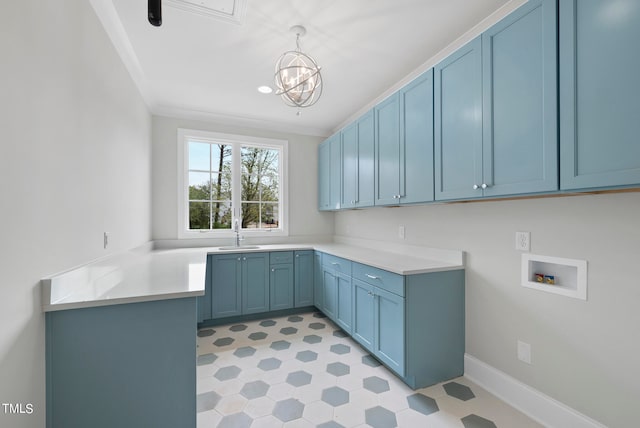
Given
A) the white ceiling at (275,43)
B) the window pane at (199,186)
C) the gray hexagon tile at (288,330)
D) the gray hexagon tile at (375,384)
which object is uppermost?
the white ceiling at (275,43)

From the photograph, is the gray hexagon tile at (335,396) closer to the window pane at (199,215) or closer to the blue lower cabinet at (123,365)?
the blue lower cabinet at (123,365)

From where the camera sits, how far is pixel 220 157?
12.7 ft

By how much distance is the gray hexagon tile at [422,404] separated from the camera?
1744 millimetres

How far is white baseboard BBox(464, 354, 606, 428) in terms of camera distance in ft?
4.94

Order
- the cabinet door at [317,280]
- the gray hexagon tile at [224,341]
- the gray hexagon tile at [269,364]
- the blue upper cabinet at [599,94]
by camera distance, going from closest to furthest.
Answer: the blue upper cabinet at [599,94] → the gray hexagon tile at [269,364] → the gray hexagon tile at [224,341] → the cabinet door at [317,280]

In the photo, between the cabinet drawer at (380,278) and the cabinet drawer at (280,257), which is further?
the cabinet drawer at (280,257)

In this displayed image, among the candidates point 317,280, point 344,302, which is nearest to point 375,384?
point 344,302

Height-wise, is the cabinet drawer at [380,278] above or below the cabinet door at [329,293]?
above

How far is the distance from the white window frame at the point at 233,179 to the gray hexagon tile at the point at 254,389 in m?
2.15

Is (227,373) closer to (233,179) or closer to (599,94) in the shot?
(233,179)

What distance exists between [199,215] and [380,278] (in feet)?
8.77

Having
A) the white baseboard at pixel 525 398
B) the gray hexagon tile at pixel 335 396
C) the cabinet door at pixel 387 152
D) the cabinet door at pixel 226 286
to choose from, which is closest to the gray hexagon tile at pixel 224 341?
the cabinet door at pixel 226 286

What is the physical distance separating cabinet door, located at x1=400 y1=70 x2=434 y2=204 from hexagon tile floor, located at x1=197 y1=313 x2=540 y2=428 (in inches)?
55.1

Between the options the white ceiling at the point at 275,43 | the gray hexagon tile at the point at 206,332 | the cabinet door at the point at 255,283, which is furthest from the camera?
the cabinet door at the point at 255,283
